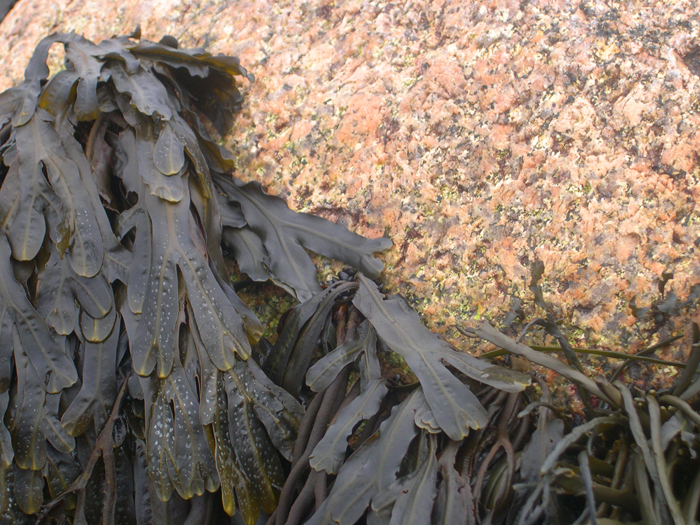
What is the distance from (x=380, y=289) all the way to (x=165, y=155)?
0.58m

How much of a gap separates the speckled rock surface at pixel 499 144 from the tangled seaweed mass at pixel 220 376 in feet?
0.33

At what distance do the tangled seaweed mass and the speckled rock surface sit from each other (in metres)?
0.10

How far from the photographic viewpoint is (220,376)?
3.10ft

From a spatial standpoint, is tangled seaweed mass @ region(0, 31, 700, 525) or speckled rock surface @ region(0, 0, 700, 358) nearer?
tangled seaweed mass @ region(0, 31, 700, 525)

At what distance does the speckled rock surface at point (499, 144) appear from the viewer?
0.96 meters

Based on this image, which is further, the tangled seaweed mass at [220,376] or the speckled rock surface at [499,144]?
the speckled rock surface at [499,144]

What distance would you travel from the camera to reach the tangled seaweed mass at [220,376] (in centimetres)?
76

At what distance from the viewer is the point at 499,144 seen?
42.9 inches

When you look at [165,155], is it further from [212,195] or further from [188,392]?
[188,392]

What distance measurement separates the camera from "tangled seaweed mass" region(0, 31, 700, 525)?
0.76 metres

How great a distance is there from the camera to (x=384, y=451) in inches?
31.5

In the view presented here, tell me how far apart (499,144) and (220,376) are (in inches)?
32.0

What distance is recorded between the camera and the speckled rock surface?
957mm

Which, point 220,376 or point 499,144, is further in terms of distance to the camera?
point 499,144
